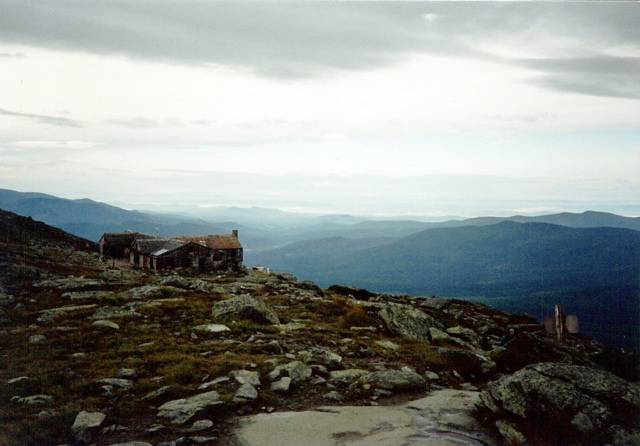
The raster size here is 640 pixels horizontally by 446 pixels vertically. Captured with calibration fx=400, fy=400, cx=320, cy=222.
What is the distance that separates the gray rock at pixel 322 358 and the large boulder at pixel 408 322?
347 inches

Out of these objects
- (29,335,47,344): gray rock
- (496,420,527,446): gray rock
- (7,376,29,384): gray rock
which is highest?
(496,420,527,446): gray rock

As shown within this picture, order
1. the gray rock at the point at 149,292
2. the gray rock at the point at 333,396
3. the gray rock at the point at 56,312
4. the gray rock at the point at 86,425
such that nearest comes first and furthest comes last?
the gray rock at the point at 86,425 < the gray rock at the point at 333,396 < the gray rock at the point at 56,312 < the gray rock at the point at 149,292

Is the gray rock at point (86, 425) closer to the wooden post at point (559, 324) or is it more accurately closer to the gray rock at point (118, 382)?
the gray rock at point (118, 382)

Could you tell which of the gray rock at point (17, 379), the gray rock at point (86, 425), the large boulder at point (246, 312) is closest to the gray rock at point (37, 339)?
the gray rock at point (17, 379)

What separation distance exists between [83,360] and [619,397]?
1723 cm

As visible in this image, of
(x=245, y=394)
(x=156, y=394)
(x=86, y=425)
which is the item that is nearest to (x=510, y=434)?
(x=245, y=394)

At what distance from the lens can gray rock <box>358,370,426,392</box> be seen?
14152 mm

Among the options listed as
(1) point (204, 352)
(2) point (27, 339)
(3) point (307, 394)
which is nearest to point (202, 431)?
(3) point (307, 394)

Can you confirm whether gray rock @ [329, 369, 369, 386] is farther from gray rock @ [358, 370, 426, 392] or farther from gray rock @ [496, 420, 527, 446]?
gray rock @ [496, 420, 527, 446]

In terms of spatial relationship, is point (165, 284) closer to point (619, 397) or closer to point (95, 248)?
point (619, 397)

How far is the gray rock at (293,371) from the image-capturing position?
46.7 feet

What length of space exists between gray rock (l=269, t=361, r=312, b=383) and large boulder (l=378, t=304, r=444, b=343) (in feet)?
36.1

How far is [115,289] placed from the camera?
32.3 metres

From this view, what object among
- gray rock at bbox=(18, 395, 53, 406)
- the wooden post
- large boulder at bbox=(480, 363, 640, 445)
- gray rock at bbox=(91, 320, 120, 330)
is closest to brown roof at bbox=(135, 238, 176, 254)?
gray rock at bbox=(91, 320, 120, 330)
